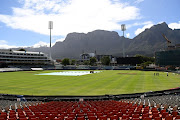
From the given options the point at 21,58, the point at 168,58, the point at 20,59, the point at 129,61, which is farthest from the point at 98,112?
the point at 21,58

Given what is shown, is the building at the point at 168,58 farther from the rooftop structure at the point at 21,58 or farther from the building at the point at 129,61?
the rooftop structure at the point at 21,58

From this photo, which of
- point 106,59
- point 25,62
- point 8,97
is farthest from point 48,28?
point 8,97

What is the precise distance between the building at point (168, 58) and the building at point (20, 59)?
92572 mm

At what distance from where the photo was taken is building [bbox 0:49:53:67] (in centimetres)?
12827

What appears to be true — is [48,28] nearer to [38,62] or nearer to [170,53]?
[38,62]

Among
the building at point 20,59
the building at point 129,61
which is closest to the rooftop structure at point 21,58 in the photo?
the building at point 20,59

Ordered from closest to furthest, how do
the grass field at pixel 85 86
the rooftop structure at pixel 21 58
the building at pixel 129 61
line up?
the grass field at pixel 85 86
the building at pixel 129 61
the rooftop structure at pixel 21 58

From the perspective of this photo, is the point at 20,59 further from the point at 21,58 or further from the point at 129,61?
the point at 129,61

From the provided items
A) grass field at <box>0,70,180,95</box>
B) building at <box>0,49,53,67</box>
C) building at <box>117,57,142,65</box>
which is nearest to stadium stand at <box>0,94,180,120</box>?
grass field at <box>0,70,180,95</box>

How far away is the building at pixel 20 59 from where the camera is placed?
128275 millimetres

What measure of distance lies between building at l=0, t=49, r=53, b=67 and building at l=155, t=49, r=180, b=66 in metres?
92.6

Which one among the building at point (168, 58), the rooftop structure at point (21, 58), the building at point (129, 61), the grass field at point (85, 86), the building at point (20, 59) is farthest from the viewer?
the rooftop structure at point (21, 58)

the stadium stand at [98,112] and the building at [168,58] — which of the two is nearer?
the stadium stand at [98,112]

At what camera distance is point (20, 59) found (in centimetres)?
13875
